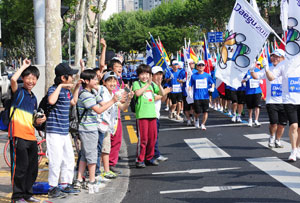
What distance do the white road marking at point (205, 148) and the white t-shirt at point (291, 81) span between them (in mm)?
1565

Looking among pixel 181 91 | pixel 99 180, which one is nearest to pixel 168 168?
pixel 99 180

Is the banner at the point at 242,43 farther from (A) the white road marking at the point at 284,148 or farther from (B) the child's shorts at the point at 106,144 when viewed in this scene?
(B) the child's shorts at the point at 106,144

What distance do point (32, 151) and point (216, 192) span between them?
2.37 m

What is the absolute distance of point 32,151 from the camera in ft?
18.8

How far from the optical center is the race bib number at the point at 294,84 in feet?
25.6

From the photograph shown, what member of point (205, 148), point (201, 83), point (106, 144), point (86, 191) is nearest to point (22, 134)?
point (86, 191)

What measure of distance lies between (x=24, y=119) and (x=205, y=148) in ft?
15.6

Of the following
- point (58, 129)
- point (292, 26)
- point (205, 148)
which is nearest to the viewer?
point (58, 129)

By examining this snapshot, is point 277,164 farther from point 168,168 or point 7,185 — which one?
point 7,185

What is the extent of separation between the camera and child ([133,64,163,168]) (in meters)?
7.88

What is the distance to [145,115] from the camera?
795 centimetres

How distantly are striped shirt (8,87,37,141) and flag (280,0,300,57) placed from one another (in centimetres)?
421

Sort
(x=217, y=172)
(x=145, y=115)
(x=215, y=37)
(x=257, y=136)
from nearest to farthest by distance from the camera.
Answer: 1. (x=217, y=172)
2. (x=145, y=115)
3. (x=257, y=136)
4. (x=215, y=37)

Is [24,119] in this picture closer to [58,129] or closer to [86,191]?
[58,129]
